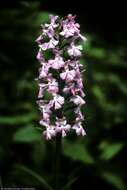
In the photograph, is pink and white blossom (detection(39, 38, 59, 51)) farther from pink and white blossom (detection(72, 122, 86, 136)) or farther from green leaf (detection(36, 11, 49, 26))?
green leaf (detection(36, 11, 49, 26))

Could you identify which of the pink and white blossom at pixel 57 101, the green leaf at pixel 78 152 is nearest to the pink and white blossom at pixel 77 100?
the pink and white blossom at pixel 57 101

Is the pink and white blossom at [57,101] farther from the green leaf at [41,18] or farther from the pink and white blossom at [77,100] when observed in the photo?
the green leaf at [41,18]

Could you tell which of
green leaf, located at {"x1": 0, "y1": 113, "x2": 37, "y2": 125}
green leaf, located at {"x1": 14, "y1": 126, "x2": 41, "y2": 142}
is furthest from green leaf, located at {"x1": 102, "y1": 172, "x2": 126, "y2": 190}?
green leaf, located at {"x1": 0, "y1": 113, "x2": 37, "y2": 125}

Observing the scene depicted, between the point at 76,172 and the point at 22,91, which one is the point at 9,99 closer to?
the point at 22,91

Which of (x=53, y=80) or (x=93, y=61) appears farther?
(x=93, y=61)

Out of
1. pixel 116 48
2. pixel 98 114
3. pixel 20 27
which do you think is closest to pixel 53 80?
pixel 98 114

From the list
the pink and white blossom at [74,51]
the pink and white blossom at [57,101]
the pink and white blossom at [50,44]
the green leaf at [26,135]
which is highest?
the green leaf at [26,135]

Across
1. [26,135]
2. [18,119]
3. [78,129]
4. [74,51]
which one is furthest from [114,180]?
[74,51]
